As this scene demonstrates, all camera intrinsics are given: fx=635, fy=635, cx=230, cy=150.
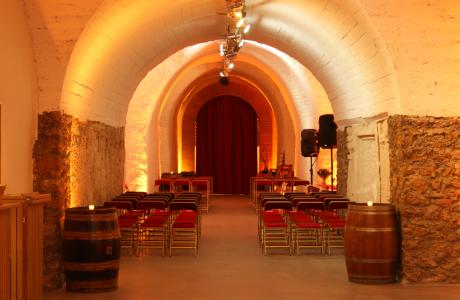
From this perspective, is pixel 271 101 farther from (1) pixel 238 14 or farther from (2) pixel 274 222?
(1) pixel 238 14

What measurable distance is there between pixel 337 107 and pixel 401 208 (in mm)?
3639

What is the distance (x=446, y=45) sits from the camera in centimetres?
730

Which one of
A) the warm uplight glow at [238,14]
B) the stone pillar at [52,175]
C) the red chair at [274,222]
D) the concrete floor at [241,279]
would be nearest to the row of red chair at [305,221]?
the red chair at [274,222]

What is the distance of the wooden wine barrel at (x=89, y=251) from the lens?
6742 millimetres

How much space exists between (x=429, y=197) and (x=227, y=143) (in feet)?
61.2

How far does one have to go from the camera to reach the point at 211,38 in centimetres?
1127

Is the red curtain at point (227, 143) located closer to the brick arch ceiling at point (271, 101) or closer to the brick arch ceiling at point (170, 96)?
the brick arch ceiling at point (271, 101)

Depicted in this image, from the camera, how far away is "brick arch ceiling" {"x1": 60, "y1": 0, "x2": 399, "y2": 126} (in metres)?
7.57

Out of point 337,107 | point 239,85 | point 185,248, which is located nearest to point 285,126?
point 239,85

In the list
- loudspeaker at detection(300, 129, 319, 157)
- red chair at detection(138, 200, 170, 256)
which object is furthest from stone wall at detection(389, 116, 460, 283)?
loudspeaker at detection(300, 129, 319, 157)

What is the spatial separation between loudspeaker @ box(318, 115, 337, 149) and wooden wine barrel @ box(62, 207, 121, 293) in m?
6.74

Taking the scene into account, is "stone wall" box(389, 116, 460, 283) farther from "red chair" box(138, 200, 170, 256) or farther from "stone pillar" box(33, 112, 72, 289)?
"stone pillar" box(33, 112, 72, 289)

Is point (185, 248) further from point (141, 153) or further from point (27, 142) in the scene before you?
point (141, 153)

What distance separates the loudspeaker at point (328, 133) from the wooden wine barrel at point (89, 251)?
674cm
